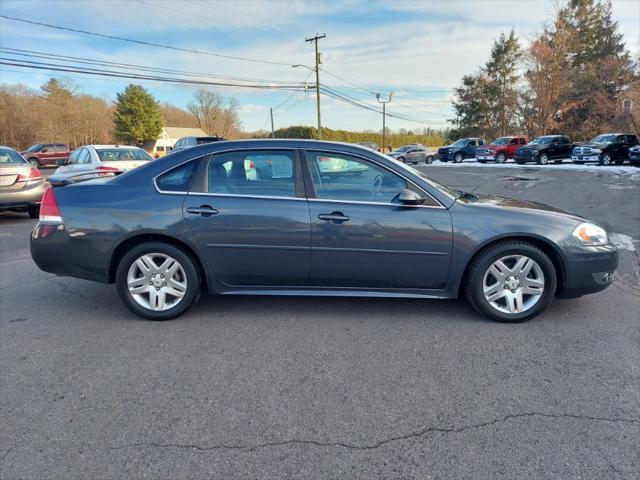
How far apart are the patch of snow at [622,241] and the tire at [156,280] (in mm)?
5785

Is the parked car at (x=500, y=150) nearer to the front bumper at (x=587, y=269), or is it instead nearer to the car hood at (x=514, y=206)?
the car hood at (x=514, y=206)

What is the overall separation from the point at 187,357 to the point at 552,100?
4169cm

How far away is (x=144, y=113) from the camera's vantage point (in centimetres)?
5925

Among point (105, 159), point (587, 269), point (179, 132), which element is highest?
point (179, 132)

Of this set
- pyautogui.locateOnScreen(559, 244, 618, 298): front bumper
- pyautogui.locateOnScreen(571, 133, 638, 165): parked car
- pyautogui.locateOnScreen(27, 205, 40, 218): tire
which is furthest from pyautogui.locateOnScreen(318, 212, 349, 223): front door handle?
pyautogui.locateOnScreen(571, 133, 638, 165): parked car

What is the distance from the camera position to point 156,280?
361 centimetres

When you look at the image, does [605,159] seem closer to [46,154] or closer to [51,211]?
[51,211]

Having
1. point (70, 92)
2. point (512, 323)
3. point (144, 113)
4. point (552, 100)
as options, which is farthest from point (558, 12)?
point (70, 92)

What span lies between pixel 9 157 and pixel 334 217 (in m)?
8.47

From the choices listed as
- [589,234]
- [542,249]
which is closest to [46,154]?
[542,249]

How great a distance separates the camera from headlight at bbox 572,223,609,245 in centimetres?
348

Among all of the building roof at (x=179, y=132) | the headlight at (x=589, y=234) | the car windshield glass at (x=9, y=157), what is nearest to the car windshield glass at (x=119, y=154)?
the car windshield glass at (x=9, y=157)

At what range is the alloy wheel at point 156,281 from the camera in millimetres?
3588

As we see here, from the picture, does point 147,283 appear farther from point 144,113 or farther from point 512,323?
point 144,113
